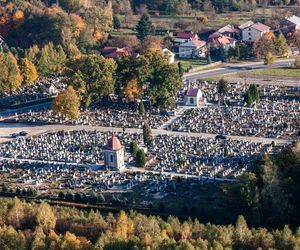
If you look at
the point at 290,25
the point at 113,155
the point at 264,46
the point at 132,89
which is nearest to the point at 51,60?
the point at 132,89

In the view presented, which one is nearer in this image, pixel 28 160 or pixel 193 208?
pixel 193 208

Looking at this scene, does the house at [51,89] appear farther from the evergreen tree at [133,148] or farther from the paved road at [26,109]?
the evergreen tree at [133,148]

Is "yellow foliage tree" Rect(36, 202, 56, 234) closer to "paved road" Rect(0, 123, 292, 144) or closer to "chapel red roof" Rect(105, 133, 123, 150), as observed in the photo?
"chapel red roof" Rect(105, 133, 123, 150)

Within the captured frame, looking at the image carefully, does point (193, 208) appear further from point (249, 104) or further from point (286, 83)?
point (286, 83)

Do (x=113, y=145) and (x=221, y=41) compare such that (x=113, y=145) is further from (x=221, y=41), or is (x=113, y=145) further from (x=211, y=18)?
(x=211, y=18)

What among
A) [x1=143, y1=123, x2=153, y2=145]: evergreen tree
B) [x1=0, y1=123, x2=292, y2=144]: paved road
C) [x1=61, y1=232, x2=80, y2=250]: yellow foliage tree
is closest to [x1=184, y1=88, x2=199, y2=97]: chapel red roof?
[x1=0, y1=123, x2=292, y2=144]: paved road

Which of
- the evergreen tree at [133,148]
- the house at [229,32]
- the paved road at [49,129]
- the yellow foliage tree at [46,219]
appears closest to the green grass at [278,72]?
the house at [229,32]

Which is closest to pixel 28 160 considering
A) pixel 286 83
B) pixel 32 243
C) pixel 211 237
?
pixel 32 243
